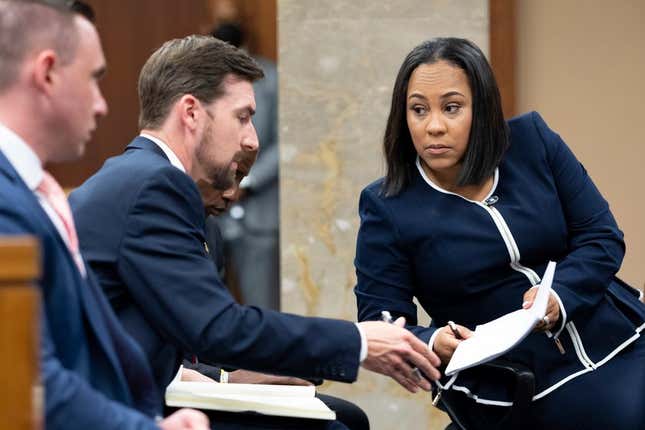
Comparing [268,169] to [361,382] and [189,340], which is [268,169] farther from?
[189,340]

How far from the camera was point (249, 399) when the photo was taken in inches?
108

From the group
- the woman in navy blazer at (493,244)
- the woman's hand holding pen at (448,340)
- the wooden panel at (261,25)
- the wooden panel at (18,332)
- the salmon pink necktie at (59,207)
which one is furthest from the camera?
the wooden panel at (261,25)


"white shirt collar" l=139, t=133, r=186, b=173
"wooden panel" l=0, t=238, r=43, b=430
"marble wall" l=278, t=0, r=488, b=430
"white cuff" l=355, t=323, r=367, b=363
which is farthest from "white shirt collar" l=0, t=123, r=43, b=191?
"marble wall" l=278, t=0, r=488, b=430

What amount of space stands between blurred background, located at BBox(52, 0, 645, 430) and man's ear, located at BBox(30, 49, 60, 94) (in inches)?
121

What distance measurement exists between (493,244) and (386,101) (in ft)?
6.02

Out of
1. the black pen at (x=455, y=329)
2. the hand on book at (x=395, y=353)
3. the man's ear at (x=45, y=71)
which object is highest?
the man's ear at (x=45, y=71)

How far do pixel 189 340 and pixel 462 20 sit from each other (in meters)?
2.81

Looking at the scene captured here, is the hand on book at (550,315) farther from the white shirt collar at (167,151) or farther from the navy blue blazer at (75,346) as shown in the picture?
the navy blue blazer at (75,346)

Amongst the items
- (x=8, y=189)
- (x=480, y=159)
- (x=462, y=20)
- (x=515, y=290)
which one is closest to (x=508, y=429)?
(x=515, y=290)

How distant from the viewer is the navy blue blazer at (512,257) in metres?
3.26

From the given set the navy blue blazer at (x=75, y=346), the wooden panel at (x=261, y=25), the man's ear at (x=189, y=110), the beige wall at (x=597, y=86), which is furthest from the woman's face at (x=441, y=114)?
the wooden panel at (x=261, y=25)

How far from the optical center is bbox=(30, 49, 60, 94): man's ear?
6.61 ft

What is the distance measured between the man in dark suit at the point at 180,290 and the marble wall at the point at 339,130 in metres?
2.16

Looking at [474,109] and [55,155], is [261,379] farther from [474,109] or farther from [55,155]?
[55,155]
